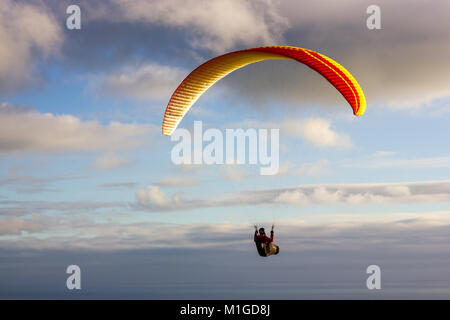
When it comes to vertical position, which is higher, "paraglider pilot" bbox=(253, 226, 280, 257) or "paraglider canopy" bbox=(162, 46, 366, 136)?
"paraglider canopy" bbox=(162, 46, 366, 136)

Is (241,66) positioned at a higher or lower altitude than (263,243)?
higher

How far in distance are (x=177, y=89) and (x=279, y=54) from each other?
5.72 meters

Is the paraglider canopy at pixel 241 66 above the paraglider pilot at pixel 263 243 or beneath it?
above

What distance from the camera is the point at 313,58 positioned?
26.1 metres

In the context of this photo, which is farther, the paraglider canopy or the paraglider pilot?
the paraglider pilot

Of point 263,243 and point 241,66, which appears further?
point 241,66

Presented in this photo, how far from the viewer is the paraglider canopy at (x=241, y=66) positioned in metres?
26.2

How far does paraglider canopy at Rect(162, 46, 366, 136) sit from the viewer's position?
26188 millimetres

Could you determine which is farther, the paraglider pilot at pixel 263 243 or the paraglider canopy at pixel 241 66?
the paraglider pilot at pixel 263 243

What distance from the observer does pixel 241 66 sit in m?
30.1
